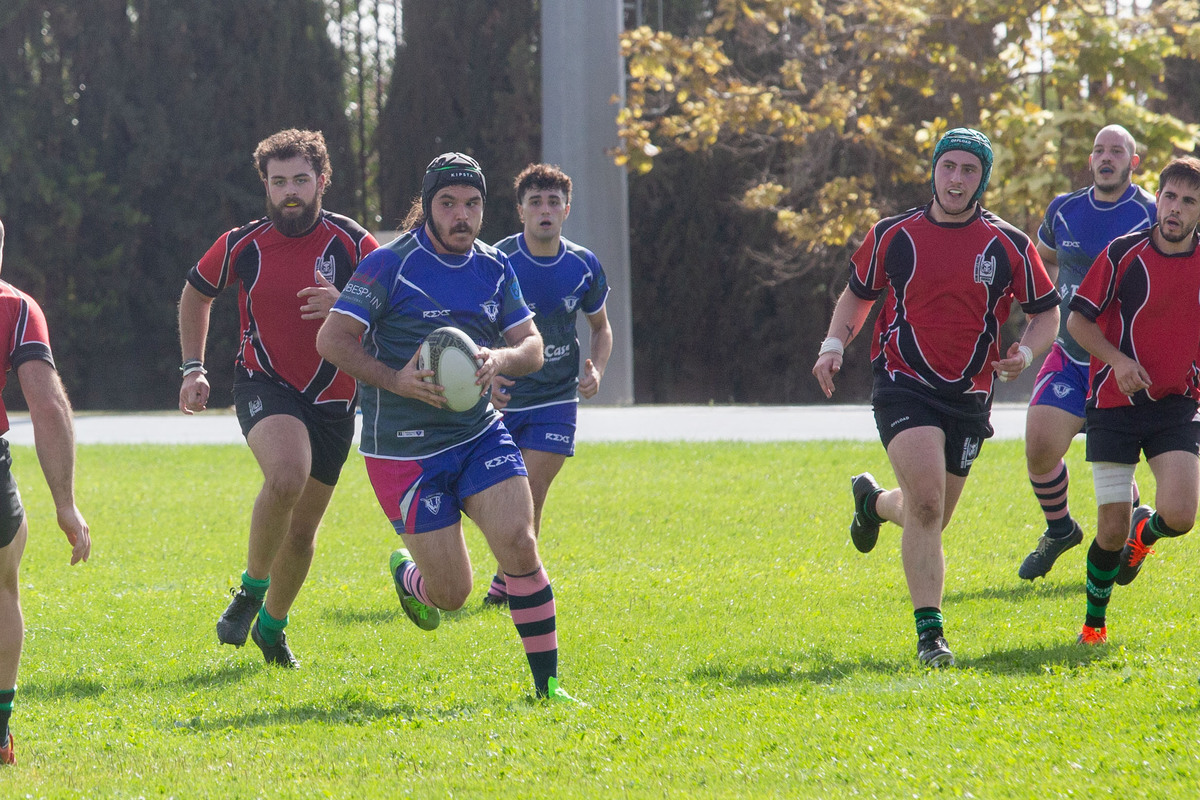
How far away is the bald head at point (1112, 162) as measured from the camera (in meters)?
7.71

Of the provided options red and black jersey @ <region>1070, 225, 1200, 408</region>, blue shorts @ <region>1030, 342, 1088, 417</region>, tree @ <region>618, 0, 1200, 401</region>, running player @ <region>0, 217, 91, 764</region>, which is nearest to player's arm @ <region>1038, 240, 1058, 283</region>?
blue shorts @ <region>1030, 342, 1088, 417</region>

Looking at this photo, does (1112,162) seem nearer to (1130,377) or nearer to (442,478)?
(1130,377)

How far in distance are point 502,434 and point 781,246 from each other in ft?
78.4

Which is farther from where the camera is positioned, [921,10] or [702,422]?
[921,10]

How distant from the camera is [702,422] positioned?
20.3 meters

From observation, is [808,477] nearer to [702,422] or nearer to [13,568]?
[702,422]

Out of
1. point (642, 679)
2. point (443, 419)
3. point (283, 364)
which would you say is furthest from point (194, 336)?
point (642, 679)

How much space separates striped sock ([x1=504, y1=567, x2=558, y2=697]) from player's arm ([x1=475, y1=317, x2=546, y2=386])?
30.4 inches

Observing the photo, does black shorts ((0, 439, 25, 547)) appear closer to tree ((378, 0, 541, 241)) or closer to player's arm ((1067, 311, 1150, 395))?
player's arm ((1067, 311, 1150, 395))

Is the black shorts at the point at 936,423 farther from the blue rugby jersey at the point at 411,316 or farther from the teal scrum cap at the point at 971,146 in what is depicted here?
the blue rugby jersey at the point at 411,316

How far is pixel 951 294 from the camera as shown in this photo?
610cm

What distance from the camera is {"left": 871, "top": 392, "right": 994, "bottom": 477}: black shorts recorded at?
6.11 meters

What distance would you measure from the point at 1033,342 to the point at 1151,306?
51cm

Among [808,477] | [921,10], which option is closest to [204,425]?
[808,477]
